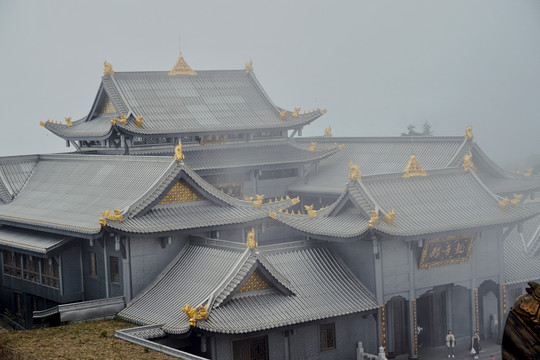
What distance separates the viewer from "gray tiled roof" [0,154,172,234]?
99.8 ft

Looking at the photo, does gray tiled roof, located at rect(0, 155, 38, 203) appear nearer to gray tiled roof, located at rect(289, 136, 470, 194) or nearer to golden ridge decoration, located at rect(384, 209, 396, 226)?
gray tiled roof, located at rect(289, 136, 470, 194)

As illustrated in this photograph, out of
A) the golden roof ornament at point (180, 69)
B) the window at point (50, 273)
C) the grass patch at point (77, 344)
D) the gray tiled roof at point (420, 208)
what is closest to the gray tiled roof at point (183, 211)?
the gray tiled roof at point (420, 208)

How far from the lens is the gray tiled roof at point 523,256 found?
104ft

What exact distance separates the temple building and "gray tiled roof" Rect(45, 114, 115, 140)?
0.58 m

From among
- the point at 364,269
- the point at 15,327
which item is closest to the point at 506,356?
the point at 364,269

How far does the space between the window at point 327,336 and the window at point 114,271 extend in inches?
290

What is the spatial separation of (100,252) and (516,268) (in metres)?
16.2

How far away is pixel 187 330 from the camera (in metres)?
23.3

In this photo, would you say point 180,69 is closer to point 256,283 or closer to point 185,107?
point 185,107

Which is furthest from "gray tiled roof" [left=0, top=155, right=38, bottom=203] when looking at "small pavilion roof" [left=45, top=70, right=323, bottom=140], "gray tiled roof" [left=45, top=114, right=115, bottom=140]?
"small pavilion roof" [left=45, top=70, right=323, bottom=140]

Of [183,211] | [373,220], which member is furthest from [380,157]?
[373,220]

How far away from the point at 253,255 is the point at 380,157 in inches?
726

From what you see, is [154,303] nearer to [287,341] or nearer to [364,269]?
[287,341]

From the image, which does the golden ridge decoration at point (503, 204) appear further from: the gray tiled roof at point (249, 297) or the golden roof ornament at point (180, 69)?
the golden roof ornament at point (180, 69)
